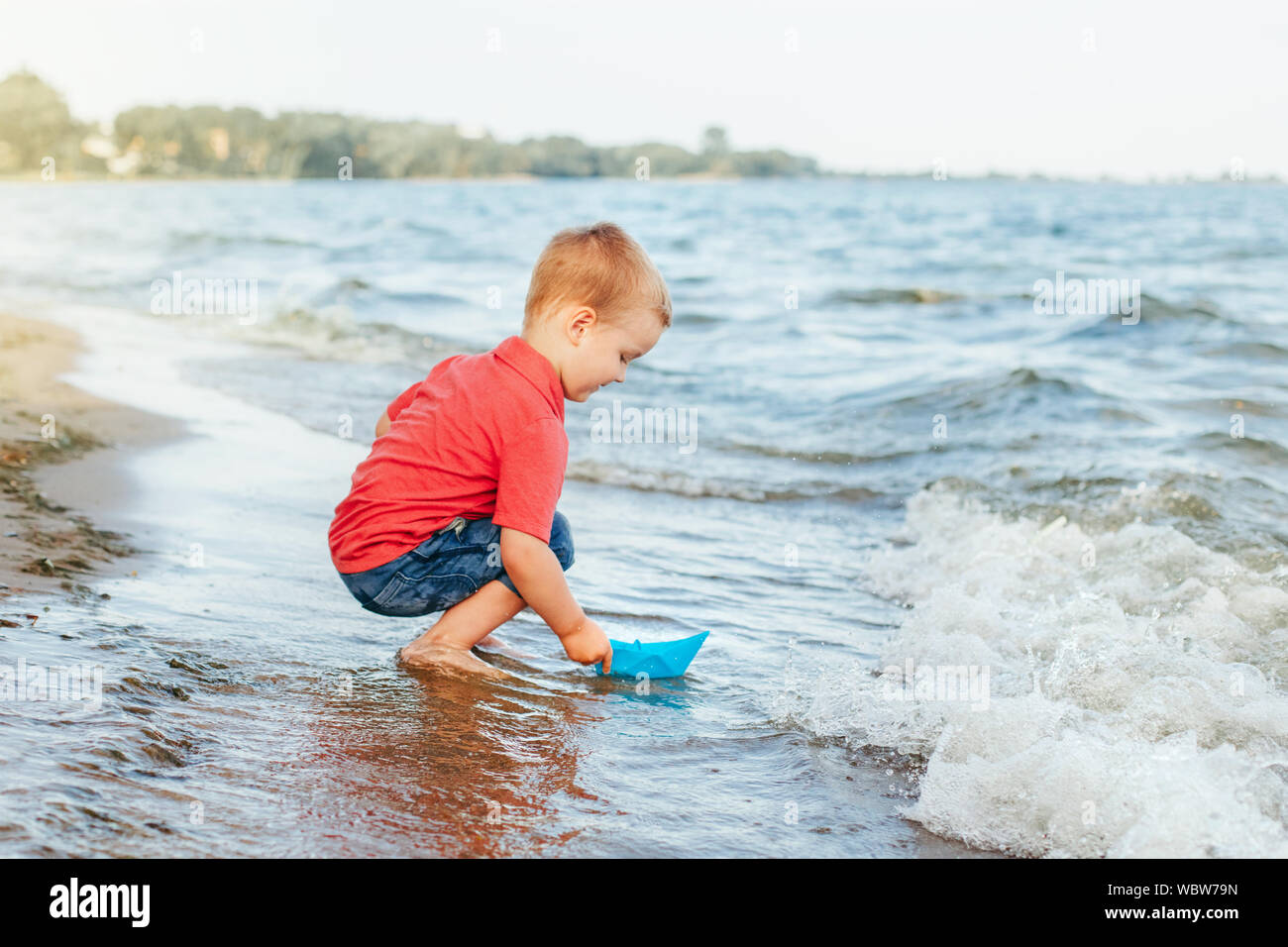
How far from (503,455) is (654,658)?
2.53ft

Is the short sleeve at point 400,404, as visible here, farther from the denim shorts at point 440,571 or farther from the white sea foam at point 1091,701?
the white sea foam at point 1091,701

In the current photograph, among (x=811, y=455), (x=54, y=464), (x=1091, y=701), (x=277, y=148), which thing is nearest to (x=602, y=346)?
(x=1091, y=701)

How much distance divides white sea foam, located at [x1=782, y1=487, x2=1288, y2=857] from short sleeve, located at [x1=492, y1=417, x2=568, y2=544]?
0.83m

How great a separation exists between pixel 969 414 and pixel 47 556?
5.89 m

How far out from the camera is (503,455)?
2.69 m

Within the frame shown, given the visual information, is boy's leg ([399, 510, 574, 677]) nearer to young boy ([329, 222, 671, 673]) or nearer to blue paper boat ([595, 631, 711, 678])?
young boy ([329, 222, 671, 673])

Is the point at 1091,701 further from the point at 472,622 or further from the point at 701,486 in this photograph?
the point at 701,486

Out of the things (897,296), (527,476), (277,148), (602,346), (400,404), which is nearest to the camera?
(527,476)

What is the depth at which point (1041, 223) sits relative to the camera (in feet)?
95.1

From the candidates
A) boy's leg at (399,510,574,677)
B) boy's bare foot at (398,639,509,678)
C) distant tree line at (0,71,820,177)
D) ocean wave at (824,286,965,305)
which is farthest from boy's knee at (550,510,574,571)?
distant tree line at (0,71,820,177)

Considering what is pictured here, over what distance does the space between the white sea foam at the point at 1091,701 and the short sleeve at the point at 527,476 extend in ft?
2.71

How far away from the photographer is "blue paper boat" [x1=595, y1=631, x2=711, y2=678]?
3072 millimetres

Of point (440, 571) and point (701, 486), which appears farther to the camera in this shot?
point (701, 486)
